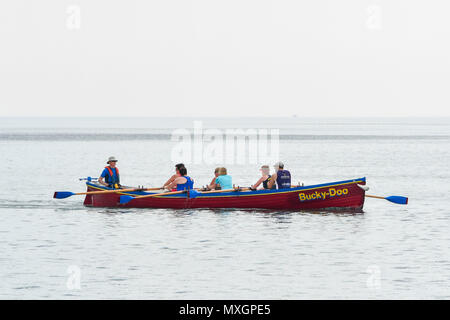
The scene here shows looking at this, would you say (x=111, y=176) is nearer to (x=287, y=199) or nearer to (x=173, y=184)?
(x=173, y=184)

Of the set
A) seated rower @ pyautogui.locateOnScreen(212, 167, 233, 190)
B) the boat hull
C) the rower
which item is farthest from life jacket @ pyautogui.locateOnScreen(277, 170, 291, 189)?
the rower

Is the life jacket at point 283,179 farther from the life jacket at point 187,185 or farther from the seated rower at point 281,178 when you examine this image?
the life jacket at point 187,185

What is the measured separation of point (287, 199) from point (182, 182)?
3.94 meters

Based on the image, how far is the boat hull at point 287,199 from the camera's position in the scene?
2894 centimetres

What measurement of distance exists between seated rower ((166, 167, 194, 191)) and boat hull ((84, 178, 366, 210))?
299mm

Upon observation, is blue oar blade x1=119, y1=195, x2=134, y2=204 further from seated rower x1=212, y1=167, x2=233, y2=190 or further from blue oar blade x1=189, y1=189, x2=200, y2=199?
seated rower x1=212, y1=167, x2=233, y2=190

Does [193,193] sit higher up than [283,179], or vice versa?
[283,179]

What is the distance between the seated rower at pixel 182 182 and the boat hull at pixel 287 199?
0.30 meters

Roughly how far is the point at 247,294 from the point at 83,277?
157 inches

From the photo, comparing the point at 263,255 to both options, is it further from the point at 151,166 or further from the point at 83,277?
the point at 151,166

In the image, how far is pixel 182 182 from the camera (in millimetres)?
30031

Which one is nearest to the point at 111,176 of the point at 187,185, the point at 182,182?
the point at 182,182

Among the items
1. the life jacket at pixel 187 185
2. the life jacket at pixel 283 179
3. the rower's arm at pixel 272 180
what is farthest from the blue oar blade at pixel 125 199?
the life jacket at pixel 283 179
